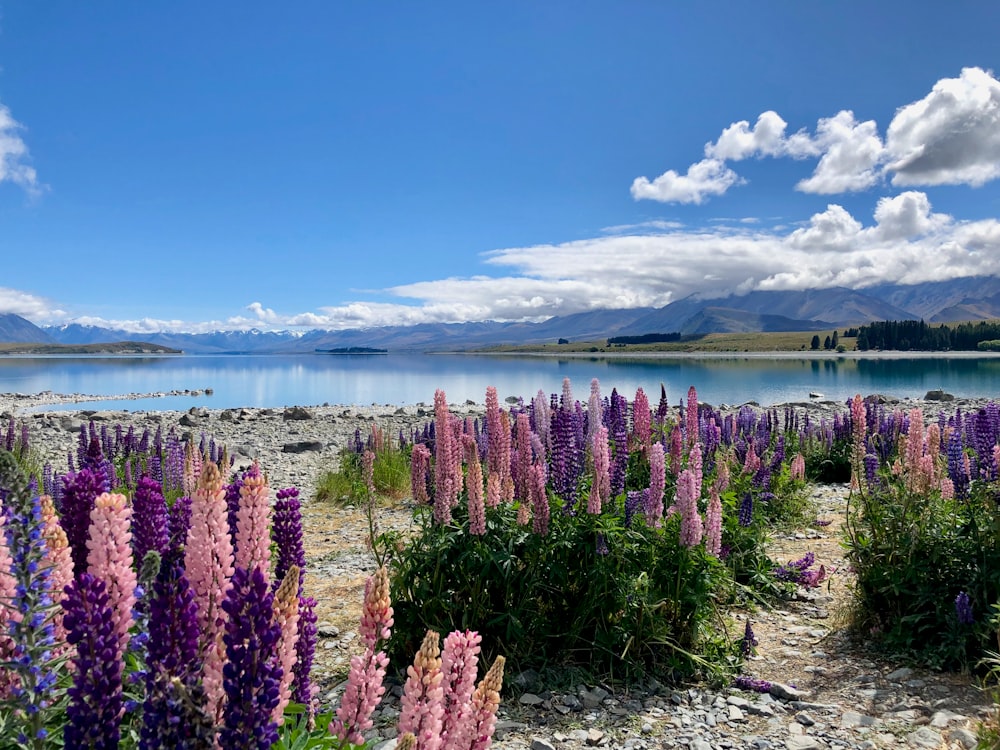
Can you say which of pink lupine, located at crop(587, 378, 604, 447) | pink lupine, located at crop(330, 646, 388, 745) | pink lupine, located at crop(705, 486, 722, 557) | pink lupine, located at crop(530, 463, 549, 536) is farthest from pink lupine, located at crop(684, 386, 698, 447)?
pink lupine, located at crop(330, 646, 388, 745)

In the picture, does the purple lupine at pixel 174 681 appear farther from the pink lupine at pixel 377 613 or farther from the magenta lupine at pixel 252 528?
the pink lupine at pixel 377 613

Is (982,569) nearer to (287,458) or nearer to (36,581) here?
(36,581)

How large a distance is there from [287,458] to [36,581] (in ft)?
75.5

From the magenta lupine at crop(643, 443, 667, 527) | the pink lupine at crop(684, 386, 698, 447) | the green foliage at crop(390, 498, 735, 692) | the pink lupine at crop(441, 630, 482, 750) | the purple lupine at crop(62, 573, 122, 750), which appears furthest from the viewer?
the pink lupine at crop(684, 386, 698, 447)

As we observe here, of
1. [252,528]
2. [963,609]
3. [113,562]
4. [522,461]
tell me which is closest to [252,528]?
[252,528]

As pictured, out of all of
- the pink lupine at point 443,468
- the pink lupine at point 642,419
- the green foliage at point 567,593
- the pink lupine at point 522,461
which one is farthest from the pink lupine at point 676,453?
the pink lupine at point 443,468

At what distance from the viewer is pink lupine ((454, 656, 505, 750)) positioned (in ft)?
7.27

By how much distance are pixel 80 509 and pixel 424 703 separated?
83.7 inches

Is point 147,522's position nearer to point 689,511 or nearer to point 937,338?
point 689,511

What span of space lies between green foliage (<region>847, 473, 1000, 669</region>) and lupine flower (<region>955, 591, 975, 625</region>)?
7 centimetres

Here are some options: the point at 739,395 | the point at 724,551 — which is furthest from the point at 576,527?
the point at 739,395

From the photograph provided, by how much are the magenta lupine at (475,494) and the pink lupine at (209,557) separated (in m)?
3.23

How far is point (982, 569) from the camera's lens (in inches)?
259

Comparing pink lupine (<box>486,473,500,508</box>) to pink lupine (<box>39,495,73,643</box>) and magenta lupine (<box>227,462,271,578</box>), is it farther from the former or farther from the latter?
pink lupine (<box>39,495,73,643</box>)
